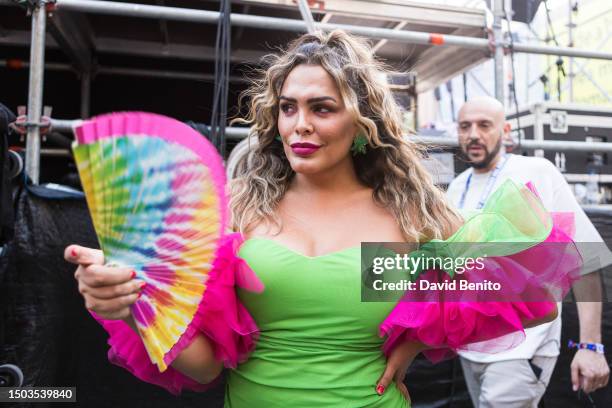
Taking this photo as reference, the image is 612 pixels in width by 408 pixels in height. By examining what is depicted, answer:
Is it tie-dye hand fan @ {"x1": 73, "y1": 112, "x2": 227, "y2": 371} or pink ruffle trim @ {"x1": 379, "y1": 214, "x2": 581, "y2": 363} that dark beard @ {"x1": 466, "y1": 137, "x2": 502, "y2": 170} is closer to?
pink ruffle trim @ {"x1": 379, "y1": 214, "x2": 581, "y2": 363}

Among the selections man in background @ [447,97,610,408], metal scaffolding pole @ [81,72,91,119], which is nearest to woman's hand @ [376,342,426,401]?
man in background @ [447,97,610,408]

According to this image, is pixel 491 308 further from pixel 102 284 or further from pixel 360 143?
pixel 102 284

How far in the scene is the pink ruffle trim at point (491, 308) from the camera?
1.27 meters

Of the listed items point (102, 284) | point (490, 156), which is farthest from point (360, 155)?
point (490, 156)

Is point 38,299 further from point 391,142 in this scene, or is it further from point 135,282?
point 391,142

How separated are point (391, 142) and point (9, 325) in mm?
1887

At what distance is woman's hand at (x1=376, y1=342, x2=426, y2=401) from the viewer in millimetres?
1314

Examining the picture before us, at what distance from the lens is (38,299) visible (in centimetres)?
229

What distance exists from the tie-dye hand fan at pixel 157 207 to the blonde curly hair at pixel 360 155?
0.37 meters

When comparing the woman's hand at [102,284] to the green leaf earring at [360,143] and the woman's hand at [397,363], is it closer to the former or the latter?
the woman's hand at [397,363]

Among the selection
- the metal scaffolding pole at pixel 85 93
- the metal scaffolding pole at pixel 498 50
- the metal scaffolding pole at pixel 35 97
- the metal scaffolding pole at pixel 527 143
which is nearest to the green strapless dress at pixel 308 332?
the metal scaffolding pole at pixel 527 143

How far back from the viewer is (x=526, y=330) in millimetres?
2287

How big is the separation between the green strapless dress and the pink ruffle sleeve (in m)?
0.04

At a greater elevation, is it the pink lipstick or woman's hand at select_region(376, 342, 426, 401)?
the pink lipstick
